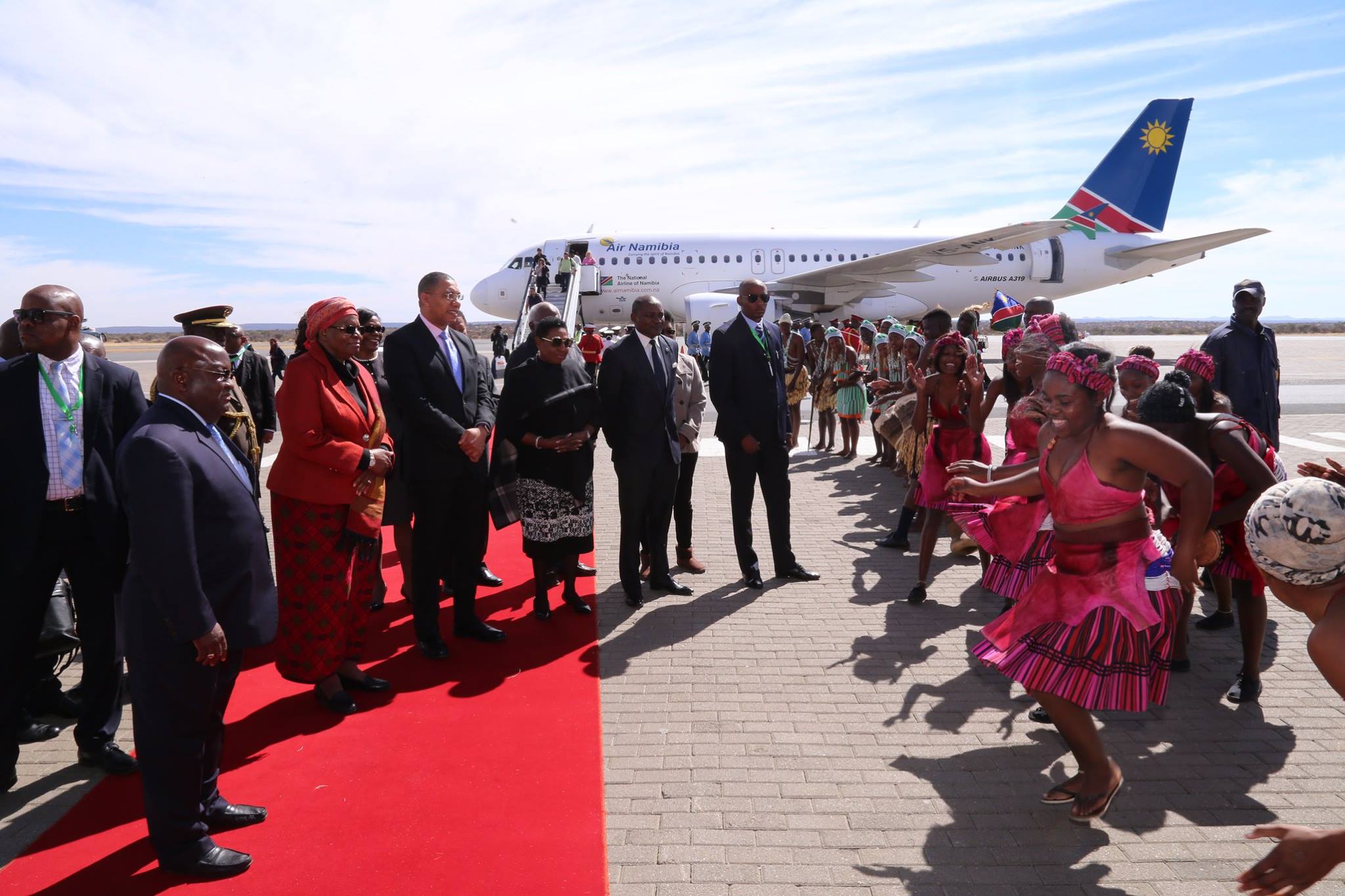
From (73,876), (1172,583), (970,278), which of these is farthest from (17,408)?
(970,278)

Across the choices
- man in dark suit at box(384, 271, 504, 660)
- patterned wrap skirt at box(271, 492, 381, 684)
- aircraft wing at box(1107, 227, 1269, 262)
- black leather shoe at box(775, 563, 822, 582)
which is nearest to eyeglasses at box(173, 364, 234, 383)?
patterned wrap skirt at box(271, 492, 381, 684)

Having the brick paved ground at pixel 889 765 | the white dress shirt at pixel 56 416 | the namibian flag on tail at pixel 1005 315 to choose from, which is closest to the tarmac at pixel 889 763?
the brick paved ground at pixel 889 765

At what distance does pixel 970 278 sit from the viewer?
87.8 ft

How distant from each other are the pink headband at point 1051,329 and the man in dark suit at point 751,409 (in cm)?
191

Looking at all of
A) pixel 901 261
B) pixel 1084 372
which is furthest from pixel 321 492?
pixel 901 261

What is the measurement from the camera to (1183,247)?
25.5 metres

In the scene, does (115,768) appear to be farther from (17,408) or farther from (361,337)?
(361,337)

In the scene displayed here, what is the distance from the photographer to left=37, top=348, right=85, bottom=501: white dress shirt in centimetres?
350

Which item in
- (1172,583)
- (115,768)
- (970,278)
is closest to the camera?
(1172,583)

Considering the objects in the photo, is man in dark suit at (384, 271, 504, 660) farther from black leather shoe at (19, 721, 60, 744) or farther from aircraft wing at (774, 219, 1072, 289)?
aircraft wing at (774, 219, 1072, 289)

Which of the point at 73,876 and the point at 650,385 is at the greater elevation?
the point at 650,385

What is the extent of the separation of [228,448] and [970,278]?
88.1ft

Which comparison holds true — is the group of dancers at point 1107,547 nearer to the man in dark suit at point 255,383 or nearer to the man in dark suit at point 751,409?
the man in dark suit at point 751,409

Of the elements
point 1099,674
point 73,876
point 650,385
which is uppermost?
point 650,385
